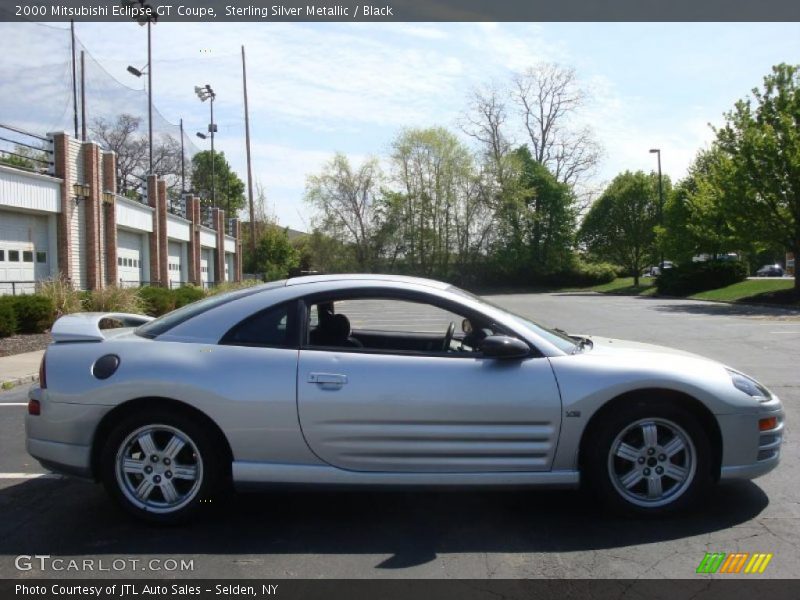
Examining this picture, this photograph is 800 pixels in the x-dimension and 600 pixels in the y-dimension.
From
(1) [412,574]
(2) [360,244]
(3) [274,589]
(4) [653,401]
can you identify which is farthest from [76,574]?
(2) [360,244]

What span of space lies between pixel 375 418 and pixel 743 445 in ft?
7.51

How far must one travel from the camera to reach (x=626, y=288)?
55938mm

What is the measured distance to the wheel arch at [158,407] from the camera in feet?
14.0

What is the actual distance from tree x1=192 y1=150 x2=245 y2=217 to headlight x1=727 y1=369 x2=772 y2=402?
72156 millimetres

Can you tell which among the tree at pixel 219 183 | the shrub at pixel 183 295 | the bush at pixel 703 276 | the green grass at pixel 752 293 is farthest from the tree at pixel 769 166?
the tree at pixel 219 183

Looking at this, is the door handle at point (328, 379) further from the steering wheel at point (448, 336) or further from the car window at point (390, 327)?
the steering wheel at point (448, 336)

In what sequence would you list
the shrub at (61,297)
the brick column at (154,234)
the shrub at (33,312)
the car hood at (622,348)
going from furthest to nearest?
the brick column at (154,234) → the shrub at (61,297) → the shrub at (33,312) → the car hood at (622,348)

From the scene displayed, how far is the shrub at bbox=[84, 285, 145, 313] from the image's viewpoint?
61.0 feet

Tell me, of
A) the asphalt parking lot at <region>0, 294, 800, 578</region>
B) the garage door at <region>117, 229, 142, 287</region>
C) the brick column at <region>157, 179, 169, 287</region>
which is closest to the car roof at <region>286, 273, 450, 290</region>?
the asphalt parking lot at <region>0, 294, 800, 578</region>

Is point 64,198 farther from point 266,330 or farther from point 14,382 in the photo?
point 266,330

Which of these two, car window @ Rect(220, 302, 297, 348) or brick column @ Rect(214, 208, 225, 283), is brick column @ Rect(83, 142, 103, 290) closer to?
car window @ Rect(220, 302, 297, 348)

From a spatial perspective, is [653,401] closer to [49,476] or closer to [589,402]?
[589,402]

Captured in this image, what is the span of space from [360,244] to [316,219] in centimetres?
381

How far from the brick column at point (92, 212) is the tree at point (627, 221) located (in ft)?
150
